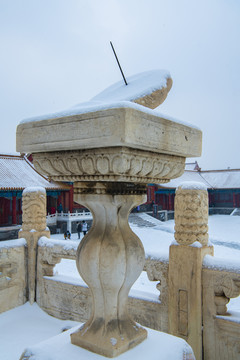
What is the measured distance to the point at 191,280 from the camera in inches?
119

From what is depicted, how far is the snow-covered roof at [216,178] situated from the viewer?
24909 mm

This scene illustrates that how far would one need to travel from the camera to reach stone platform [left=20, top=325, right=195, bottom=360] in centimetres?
157

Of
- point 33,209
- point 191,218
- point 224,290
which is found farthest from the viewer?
point 33,209

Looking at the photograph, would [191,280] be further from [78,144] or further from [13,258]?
[13,258]

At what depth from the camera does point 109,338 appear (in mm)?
1622

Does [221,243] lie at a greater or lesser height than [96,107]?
lesser

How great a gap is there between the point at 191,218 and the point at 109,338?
1.79 m

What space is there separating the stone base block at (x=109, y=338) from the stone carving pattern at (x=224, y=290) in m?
1.40

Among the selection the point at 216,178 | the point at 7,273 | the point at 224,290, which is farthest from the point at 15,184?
the point at 216,178

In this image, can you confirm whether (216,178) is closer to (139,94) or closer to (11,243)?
(11,243)

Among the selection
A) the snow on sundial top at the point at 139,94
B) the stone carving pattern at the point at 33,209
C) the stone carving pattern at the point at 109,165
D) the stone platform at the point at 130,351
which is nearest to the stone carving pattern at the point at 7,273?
the stone carving pattern at the point at 33,209

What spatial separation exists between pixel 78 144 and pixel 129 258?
68 centimetres

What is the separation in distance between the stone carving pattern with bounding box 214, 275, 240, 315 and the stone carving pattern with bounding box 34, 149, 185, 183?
5.38 feet

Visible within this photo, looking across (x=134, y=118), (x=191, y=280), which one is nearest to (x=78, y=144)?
(x=134, y=118)
